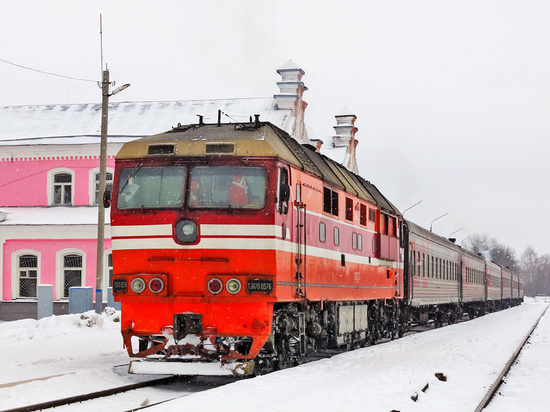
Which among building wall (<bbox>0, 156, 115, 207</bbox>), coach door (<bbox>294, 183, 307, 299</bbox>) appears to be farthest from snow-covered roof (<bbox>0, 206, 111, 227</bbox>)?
coach door (<bbox>294, 183, 307, 299</bbox>)

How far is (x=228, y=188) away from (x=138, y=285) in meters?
2.02

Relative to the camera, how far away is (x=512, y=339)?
24.0 meters

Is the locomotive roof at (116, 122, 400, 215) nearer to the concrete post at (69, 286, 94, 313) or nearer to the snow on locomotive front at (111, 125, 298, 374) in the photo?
the snow on locomotive front at (111, 125, 298, 374)

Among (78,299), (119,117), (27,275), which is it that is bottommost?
(78,299)

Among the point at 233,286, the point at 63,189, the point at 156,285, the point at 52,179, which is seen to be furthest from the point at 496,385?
the point at 52,179

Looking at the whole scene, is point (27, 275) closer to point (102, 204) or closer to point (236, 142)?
point (102, 204)

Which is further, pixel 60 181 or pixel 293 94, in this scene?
pixel 293 94

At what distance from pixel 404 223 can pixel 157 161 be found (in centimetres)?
1393

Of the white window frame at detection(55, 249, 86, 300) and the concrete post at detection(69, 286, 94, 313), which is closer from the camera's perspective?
the concrete post at detection(69, 286, 94, 313)

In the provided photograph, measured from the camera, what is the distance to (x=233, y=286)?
1231 centimetres

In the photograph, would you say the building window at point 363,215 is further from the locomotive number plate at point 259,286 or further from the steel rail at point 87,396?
the steel rail at point 87,396

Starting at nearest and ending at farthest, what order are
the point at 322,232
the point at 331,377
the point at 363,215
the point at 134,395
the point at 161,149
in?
1. the point at 134,395
2. the point at 331,377
3. the point at 161,149
4. the point at 322,232
5. the point at 363,215

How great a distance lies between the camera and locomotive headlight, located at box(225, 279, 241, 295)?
12297mm

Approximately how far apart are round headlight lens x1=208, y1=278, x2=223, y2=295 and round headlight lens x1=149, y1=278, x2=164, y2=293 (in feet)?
2.46
